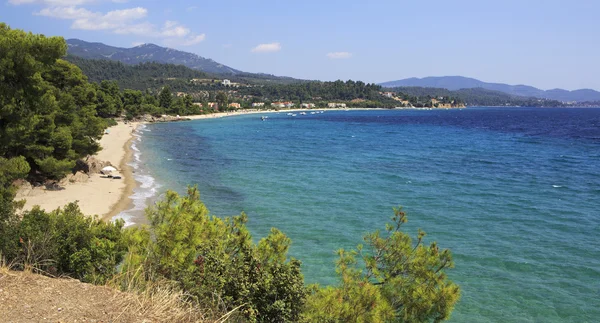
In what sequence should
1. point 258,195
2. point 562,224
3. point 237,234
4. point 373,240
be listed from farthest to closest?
point 258,195 < point 562,224 < point 237,234 < point 373,240

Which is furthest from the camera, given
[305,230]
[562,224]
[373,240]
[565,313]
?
[562,224]

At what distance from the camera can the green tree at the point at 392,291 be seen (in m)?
6.06

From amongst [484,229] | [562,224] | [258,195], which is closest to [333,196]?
[258,195]

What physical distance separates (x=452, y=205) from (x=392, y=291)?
18277mm

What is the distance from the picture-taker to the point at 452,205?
23.4 metres

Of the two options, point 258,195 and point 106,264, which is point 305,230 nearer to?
point 258,195

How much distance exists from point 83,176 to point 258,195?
38.2ft

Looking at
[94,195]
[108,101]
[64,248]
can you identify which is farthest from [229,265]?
[108,101]

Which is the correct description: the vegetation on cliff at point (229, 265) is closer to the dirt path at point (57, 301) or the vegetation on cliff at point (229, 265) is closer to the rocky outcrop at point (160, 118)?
the dirt path at point (57, 301)

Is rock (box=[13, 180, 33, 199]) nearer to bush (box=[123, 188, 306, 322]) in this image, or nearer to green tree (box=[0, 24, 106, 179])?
green tree (box=[0, 24, 106, 179])

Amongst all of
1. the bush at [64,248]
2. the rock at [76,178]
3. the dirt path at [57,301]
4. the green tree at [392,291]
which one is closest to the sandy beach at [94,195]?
the rock at [76,178]

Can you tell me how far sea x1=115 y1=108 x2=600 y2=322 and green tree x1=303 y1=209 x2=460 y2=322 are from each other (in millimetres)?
5963

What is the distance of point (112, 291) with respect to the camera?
626cm

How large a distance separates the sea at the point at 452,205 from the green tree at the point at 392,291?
5.96m
